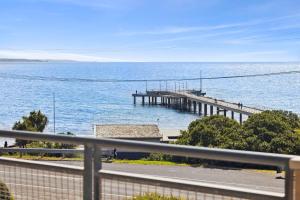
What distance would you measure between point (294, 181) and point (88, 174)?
1.69 meters

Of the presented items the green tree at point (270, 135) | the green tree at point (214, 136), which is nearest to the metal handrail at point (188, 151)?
the green tree at point (270, 135)

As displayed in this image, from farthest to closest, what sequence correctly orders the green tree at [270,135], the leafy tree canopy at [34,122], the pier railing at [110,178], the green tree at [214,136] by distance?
the leafy tree canopy at [34,122], the green tree at [214,136], the green tree at [270,135], the pier railing at [110,178]

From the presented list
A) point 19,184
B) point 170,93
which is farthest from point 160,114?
point 19,184

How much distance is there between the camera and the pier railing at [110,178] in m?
3.23

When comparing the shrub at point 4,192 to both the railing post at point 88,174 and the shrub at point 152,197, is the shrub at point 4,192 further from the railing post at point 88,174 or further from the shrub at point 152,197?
the shrub at point 152,197

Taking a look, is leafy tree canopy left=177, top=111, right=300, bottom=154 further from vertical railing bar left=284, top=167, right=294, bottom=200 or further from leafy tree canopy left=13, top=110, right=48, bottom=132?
vertical railing bar left=284, top=167, right=294, bottom=200

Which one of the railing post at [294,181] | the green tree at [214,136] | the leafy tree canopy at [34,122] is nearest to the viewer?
the railing post at [294,181]

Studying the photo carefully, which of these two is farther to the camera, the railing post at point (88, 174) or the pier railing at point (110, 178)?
the railing post at point (88, 174)

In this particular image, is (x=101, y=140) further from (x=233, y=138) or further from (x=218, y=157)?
(x=233, y=138)

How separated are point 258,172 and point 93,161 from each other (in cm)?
2415

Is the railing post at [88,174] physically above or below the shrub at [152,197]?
above

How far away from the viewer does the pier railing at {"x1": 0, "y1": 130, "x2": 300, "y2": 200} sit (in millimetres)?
3229

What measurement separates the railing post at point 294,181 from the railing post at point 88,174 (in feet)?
5.31

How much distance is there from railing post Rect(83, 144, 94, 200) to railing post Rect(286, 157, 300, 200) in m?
1.62
